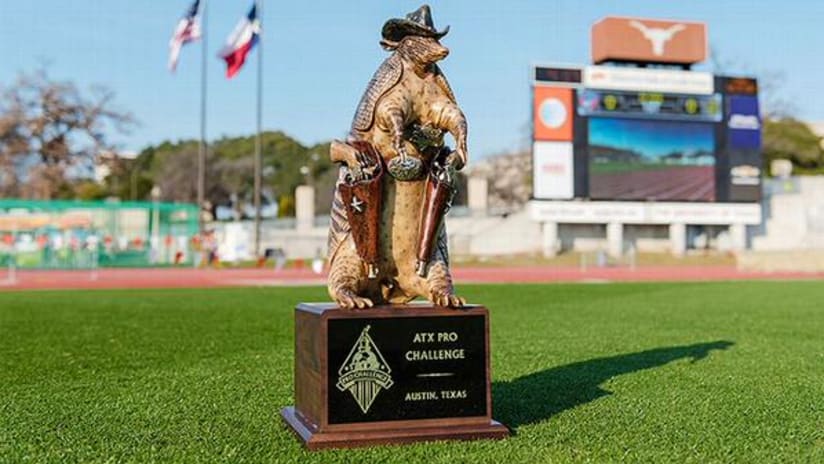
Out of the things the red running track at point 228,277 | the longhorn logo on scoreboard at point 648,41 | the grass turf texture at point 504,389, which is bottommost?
the red running track at point 228,277

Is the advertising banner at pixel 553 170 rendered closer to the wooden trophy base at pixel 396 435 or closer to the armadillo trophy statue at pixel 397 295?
the armadillo trophy statue at pixel 397 295

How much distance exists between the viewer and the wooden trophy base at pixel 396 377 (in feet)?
13.5

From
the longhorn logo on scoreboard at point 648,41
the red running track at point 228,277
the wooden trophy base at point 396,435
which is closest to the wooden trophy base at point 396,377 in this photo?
the wooden trophy base at point 396,435

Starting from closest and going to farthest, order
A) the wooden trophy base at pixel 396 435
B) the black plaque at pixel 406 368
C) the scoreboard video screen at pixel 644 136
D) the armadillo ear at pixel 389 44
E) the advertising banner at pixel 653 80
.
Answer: the wooden trophy base at pixel 396 435 → the black plaque at pixel 406 368 → the armadillo ear at pixel 389 44 → the scoreboard video screen at pixel 644 136 → the advertising banner at pixel 653 80

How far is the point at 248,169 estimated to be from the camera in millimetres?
65062

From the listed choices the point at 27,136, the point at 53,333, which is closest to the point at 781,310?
the point at 53,333

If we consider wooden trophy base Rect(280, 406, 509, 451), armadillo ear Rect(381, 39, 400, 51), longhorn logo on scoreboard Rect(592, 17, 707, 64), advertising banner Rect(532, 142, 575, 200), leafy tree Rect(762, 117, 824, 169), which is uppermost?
longhorn logo on scoreboard Rect(592, 17, 707, 64)

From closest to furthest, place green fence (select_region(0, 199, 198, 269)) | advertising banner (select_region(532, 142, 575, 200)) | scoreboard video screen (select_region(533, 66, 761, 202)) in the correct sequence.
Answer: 1. green fence (select_region(0, 199, 198, 269))
2. advertising banner (select_region(532, 142, 575, 200))
3. scoreboard video screen (select_region(533, 66, 761, 202))

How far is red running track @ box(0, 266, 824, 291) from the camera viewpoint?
23781 millimetres

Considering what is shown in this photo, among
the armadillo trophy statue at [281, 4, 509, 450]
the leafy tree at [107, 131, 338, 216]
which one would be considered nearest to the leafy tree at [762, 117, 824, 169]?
the leafy tree at [107, 131, 338, 216]

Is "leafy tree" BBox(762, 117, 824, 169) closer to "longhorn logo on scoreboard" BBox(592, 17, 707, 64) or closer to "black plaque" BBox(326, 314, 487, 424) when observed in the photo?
"longhorn logo on scoreboard" BBox(592, 17, 707, 64)

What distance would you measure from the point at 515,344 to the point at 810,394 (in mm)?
3425

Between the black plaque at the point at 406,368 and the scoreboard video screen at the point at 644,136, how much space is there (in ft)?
109

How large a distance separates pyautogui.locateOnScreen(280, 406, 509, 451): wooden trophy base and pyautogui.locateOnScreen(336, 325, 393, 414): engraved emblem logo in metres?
0.14
